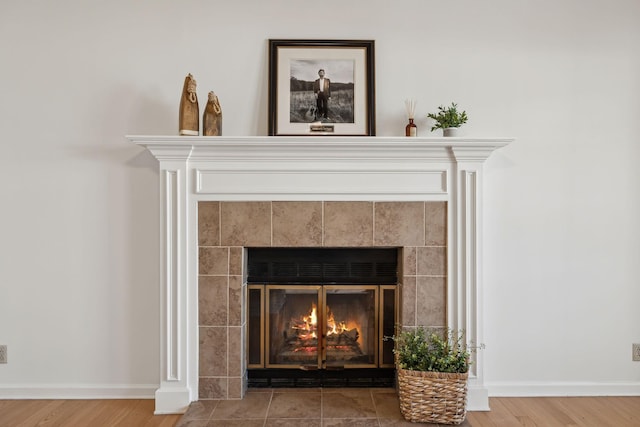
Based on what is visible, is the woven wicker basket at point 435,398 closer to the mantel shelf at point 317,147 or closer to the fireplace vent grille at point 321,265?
the fireplace vent grille at point 321,265

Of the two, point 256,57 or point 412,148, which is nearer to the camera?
point 412,148

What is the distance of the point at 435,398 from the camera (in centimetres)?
231

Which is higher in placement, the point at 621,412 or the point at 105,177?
the point at 105,177

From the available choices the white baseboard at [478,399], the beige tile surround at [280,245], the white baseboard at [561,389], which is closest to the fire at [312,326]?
the beige tile surround at [280,245]

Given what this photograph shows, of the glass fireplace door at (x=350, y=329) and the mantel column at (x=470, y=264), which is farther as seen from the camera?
the glass fireplace door at (x=350, y=329)

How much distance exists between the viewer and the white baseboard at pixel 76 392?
106 inches

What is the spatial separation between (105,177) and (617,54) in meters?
3.16

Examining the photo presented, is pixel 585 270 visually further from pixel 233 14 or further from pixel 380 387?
pixel 233 14

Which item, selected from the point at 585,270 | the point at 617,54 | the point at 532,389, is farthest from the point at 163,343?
the point at 617,54

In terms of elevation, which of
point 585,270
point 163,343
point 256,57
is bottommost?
point 163,343

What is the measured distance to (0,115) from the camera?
2.68m

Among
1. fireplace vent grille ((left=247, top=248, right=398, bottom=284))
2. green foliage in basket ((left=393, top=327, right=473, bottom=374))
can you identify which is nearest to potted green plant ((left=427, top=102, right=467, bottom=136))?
fireplace vent grille ((left=247, top=248, right=398, bottom=284))

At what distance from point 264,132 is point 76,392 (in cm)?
191

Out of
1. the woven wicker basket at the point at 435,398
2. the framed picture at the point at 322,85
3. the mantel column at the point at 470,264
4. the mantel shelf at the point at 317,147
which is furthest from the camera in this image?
the framed picture at the point at 322,85
